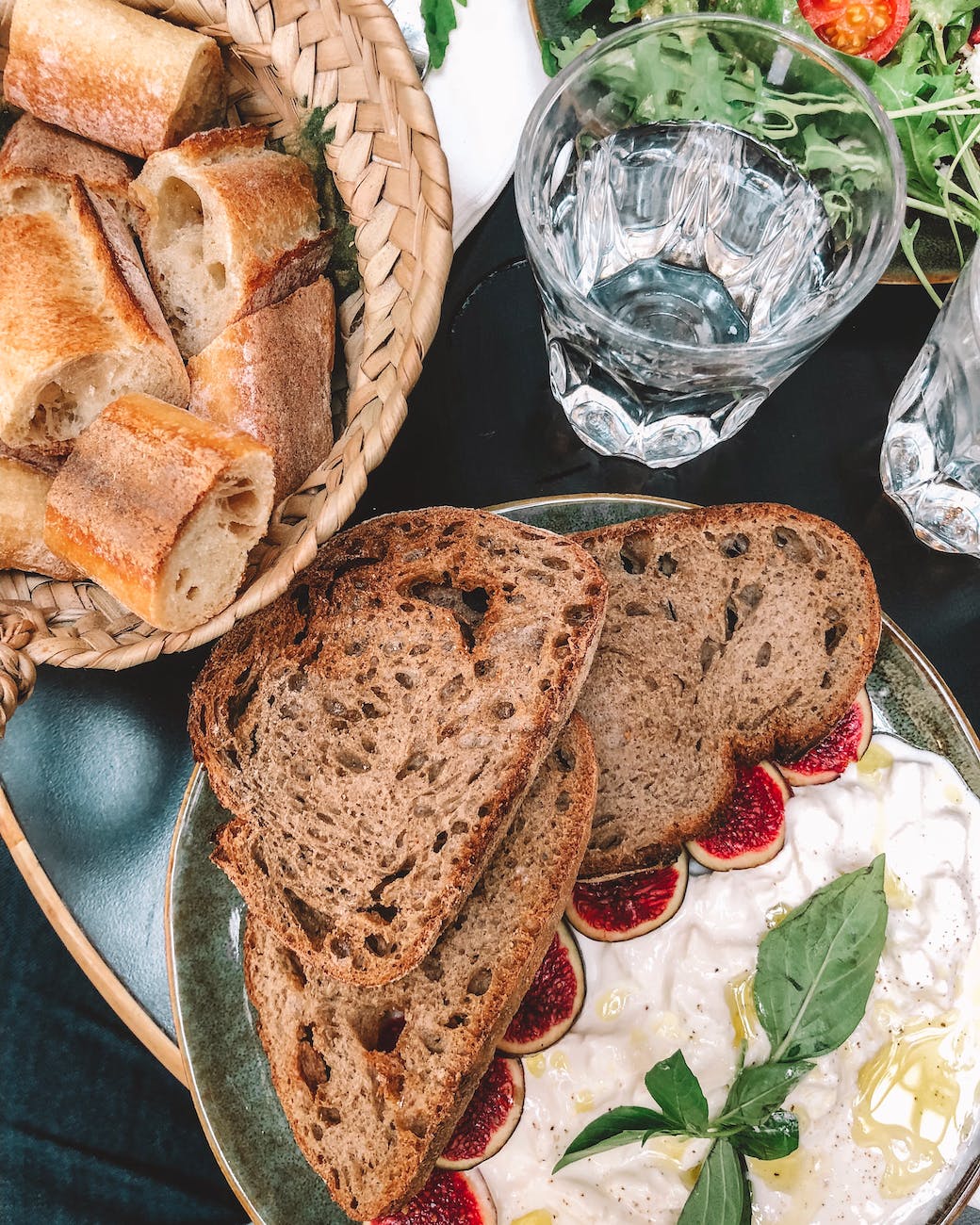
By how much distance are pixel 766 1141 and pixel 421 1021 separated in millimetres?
522

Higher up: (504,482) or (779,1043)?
(504,482)

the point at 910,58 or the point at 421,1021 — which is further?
the point at 910,58

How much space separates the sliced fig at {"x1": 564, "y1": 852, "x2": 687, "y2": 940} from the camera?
5.41 ft

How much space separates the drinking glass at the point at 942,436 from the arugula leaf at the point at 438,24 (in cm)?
97

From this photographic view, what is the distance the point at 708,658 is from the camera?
1690 millimetres

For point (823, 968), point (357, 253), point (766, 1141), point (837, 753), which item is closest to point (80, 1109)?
point (766, 1141)

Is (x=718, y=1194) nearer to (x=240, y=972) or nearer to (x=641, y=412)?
(x=240, y=972)

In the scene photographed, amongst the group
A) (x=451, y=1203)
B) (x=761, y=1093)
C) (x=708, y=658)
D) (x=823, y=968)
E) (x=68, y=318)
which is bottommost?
(x=451, y=1203)

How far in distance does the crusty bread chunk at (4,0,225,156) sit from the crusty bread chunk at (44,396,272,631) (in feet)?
1.54

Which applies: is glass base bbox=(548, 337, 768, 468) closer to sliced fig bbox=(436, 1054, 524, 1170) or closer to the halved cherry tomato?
the halved cherry tomato

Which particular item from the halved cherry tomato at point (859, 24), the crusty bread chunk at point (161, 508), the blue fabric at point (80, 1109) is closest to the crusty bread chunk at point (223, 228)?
the crusty bread chunk at point (161, 508)

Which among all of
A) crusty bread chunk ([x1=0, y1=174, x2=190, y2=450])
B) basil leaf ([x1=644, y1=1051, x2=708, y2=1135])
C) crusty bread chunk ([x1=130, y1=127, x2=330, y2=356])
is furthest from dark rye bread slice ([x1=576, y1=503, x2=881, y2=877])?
crusty bread chunk ([x1=0, y1=174, x2=190, y2=450])

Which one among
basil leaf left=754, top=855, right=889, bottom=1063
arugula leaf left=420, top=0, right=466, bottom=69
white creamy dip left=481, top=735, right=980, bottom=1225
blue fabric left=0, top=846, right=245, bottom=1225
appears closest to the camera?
basil leaf left=754, top=855, right=889, bottom=1063

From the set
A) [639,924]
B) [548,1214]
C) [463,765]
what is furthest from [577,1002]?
[463,765]
